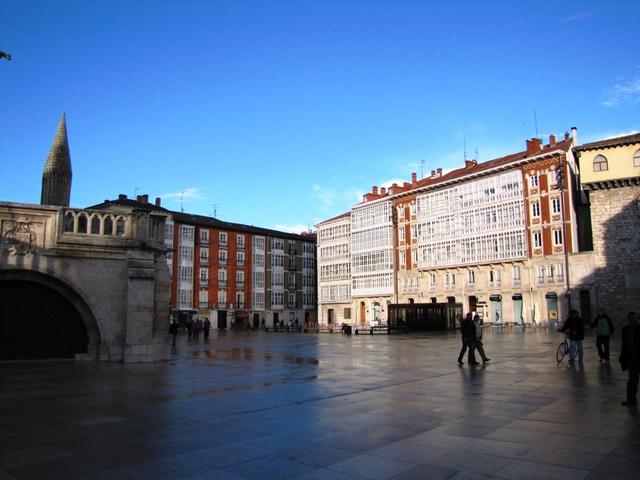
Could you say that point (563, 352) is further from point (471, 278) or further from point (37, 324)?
point (471, 278)

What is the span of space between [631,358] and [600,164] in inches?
1862

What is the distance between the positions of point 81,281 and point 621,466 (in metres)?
15.1

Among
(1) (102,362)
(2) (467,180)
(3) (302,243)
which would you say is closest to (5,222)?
(1) (102,362)

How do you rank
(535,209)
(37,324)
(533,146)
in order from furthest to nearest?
(533,146)
(535,209)
(37,324)

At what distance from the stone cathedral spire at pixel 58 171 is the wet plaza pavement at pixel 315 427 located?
7952mm

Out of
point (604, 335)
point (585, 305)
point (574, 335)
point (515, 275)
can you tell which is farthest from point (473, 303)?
point (574, 335)

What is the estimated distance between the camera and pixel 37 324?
1619 centimetres

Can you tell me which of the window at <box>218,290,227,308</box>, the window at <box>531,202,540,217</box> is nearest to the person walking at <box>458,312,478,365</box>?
the window at <box>531,202,540,217</box>

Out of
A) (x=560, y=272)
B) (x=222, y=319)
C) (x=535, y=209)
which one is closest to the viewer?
(x=560, y=272)

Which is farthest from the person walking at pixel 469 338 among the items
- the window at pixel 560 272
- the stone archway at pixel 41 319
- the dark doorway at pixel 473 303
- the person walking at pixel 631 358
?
the dark doorway at pixel 473 303

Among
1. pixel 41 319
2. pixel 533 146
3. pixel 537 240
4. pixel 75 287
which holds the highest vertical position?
Answer: pixel 533 146

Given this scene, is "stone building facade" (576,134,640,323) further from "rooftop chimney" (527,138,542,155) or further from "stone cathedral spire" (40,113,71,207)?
"stone cathedral spire" (40,113,71,207)

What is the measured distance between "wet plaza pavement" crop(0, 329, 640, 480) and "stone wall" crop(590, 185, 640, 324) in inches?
1674

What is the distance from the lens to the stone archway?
15562 millimetres
